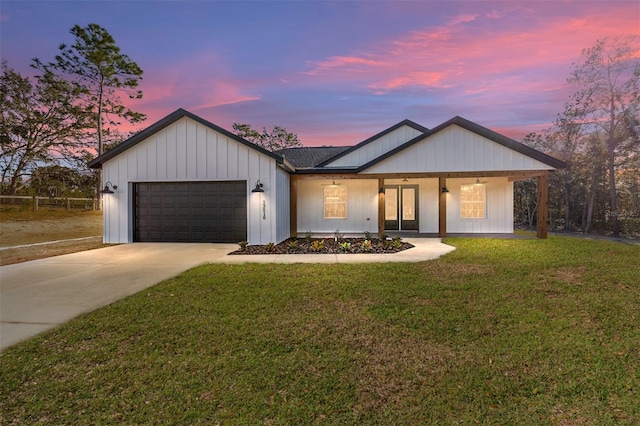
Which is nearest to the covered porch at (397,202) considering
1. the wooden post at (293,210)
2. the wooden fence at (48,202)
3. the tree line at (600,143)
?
the wooden post at (293,210)

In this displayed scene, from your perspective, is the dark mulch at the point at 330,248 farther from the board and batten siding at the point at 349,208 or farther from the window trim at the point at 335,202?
the window trim at the point at 335,202

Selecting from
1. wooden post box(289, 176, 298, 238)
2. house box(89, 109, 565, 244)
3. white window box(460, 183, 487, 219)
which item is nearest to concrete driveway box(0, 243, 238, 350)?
house box(89, 109, 565, 244)

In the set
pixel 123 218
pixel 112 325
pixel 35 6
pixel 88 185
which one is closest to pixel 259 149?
pixel 123 218

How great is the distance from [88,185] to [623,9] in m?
38.9

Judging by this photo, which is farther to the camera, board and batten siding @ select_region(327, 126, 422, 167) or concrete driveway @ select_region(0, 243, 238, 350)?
board and batten siding @ select_region(327, 126, 422, 167)

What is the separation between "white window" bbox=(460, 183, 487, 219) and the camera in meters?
13.4

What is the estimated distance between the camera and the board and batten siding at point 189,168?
11062mm

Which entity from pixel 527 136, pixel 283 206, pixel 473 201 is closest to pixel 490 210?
pixel 473 201

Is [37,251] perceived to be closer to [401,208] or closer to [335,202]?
[335,202]

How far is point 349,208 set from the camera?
14.2 meters

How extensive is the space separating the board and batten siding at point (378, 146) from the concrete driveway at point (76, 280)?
762 cm

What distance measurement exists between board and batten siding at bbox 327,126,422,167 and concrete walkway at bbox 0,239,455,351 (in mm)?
5382

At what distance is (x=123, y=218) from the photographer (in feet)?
38.5

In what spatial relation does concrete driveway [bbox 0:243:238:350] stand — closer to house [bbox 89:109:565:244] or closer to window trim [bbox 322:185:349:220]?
house [bbox 89:109:565:244]
